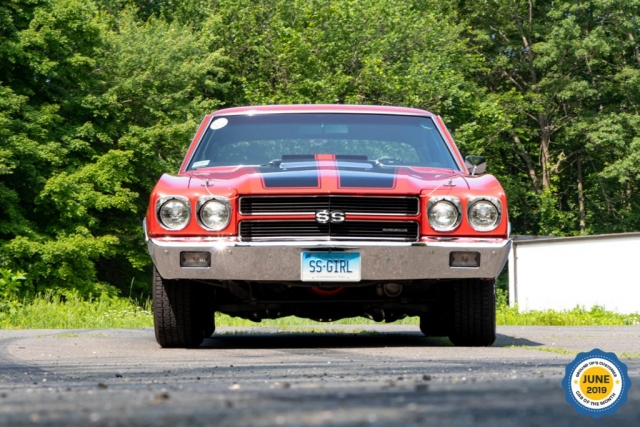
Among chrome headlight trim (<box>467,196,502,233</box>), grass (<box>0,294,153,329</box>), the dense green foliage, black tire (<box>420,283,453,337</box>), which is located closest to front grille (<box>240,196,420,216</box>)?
chrome headlight trim (<box>467,196,502,233</box>)

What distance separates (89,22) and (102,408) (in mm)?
36498

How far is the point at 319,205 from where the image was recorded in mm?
7508

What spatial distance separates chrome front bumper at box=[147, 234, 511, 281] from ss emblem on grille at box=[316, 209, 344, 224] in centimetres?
15

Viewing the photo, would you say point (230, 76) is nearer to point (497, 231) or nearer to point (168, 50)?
point (168, 50)

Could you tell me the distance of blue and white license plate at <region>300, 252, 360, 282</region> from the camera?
24.1ft

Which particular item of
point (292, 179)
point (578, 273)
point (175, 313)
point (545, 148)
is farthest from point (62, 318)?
point (545, 148)

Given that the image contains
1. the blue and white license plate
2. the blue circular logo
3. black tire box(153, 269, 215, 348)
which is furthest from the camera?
black tire box(153, 269, 215, 348)

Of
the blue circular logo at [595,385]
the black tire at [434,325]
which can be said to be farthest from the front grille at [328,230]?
the blue circular logo at [595,385]

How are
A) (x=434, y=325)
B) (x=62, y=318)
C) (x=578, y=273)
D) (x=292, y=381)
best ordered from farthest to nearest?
1. (x=578, y=273)
2. (x=62, y=318)
3. (x=434, y=325)
4. (x=292, y=381)

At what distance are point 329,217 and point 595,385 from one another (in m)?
4.04

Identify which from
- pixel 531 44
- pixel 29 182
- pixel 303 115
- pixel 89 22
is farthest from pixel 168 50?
pixel 303 115

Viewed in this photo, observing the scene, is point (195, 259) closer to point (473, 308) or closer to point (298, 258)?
point (298, 258)

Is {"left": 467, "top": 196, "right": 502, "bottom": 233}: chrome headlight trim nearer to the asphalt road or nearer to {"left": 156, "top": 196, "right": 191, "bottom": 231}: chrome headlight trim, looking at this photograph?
the asphalt road

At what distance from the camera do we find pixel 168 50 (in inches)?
1615
